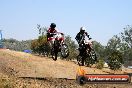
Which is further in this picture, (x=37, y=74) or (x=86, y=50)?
(x=37, y=74)

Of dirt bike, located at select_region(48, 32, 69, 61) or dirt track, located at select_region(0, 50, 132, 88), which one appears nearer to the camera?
dirt bike, located at select_region(48, 32, 69, 61)

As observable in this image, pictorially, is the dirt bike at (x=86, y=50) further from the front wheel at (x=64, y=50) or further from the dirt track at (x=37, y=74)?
the dirt track at (x=37, y=74)

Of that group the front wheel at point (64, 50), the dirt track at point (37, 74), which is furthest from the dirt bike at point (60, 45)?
the dirt track at point (37, 74)

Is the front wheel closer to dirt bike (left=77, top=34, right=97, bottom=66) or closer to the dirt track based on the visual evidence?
dirt bike (left=77, top=34, right=97, bottom=66)

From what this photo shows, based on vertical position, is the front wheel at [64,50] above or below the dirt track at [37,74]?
above

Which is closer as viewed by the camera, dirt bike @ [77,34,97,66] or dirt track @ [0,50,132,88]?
dirt bike @ [77,34,97,66]

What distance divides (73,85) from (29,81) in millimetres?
3206

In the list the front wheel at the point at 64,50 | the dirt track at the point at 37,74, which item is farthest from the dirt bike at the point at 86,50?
the dirt track at the point at 37,74

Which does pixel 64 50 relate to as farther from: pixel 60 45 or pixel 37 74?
pixel 37 74

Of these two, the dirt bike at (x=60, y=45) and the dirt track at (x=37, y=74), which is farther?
the dirt track at (x=37, y=74)

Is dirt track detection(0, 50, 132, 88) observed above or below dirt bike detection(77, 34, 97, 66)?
below

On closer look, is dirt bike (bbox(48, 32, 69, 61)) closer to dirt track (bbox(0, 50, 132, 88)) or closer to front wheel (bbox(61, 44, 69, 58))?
front wheel (bbox(61, 44, 69, 58))

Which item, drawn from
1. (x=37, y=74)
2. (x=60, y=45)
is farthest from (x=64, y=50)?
(x=37, y=74)

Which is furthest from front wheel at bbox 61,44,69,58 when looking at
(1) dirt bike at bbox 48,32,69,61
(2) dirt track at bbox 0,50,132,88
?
(2) dirt track at bbox 0,50,132,88
